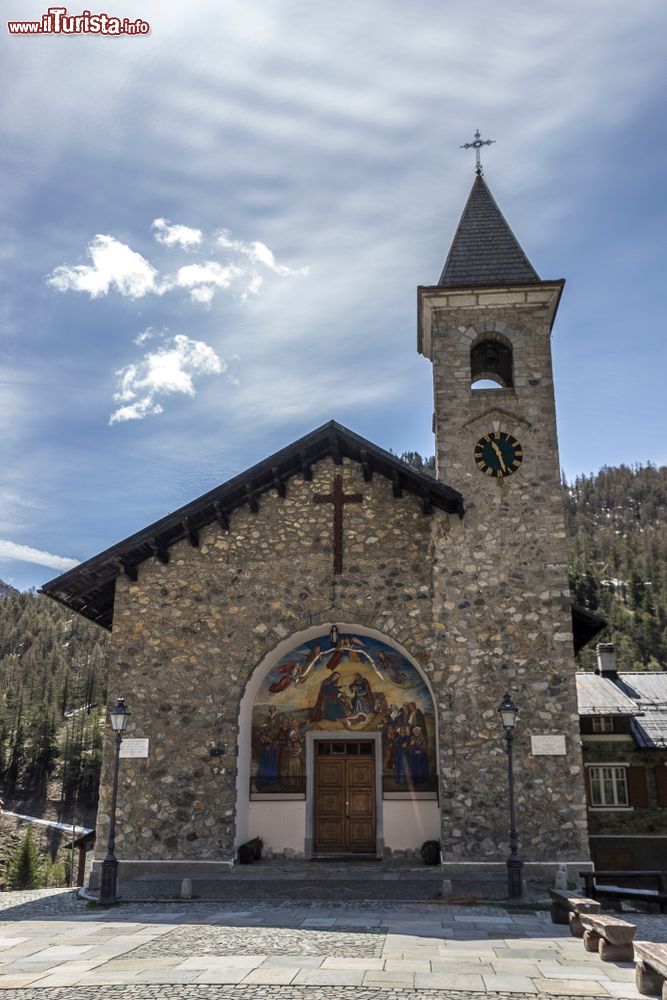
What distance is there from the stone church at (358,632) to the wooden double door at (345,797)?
37 mm

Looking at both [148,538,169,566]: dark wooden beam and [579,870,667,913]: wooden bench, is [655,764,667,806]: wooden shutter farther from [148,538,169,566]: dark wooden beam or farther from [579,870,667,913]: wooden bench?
[148,538,169,566]: dark wooden beam

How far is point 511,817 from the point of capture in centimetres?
1185

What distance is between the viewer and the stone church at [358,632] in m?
13.2

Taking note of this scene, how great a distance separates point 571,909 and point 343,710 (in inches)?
242

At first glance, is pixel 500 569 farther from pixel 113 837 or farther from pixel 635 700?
pixel 635 700

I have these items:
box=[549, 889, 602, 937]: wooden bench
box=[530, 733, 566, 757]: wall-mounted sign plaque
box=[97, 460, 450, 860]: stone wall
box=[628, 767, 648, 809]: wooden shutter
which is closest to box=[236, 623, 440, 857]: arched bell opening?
box=[97, 460, 450, 860]: stone wall

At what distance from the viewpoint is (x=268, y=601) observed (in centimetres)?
1423

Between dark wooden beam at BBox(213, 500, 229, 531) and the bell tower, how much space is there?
3.93 meters

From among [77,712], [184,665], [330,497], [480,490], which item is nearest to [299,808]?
[184,665]

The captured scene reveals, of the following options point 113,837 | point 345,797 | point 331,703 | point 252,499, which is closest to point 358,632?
point 331,703

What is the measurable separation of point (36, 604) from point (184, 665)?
126436 millimetres

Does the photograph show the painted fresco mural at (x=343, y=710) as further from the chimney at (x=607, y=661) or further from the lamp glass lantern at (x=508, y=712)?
the chimney at (x=607, y=661)

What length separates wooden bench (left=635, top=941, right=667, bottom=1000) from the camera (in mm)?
5883

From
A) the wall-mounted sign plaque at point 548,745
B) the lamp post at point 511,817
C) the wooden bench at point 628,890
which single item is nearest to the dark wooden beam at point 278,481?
the lamp post at point 511,817
